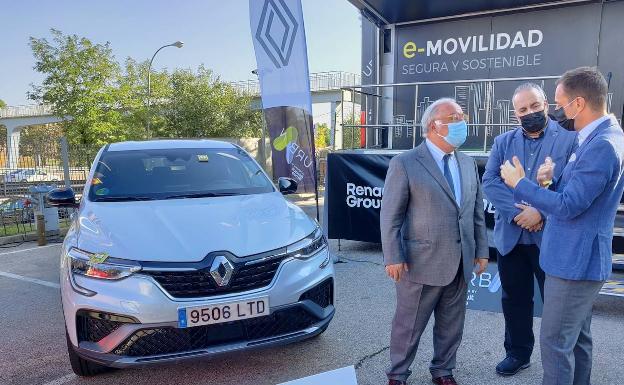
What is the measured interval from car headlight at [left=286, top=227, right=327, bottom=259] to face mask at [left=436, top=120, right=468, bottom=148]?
113 centimetres

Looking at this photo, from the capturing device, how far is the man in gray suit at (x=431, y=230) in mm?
2416

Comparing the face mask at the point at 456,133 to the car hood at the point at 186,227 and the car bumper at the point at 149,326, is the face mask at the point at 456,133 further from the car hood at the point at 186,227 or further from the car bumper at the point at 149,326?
the car bumper at the point at 149,326

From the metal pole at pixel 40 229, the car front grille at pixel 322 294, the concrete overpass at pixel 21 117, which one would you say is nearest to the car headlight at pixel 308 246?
the car front grille at pixel 322 294

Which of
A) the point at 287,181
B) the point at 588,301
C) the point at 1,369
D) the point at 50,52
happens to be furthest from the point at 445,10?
the point at 50,52

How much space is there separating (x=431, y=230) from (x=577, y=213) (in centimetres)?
72

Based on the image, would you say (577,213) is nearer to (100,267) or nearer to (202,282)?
(202,282)

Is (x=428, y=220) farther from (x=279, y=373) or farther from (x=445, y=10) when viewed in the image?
(x=445, y=10)

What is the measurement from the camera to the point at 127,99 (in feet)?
76.4

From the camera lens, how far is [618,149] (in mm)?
1884

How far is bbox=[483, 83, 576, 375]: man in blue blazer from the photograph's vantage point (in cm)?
259

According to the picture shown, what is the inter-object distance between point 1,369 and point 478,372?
3263mm

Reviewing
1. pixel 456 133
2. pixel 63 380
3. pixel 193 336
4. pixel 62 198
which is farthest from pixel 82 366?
pixel 456 133

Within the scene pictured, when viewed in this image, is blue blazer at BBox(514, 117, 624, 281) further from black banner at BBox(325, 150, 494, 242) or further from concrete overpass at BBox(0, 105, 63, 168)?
concrete overpass at BBox(0, 105, 63, 168)

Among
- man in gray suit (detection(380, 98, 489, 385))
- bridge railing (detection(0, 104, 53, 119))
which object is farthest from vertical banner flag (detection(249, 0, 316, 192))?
bridge railing (detection(0, 104, 53, 119))
